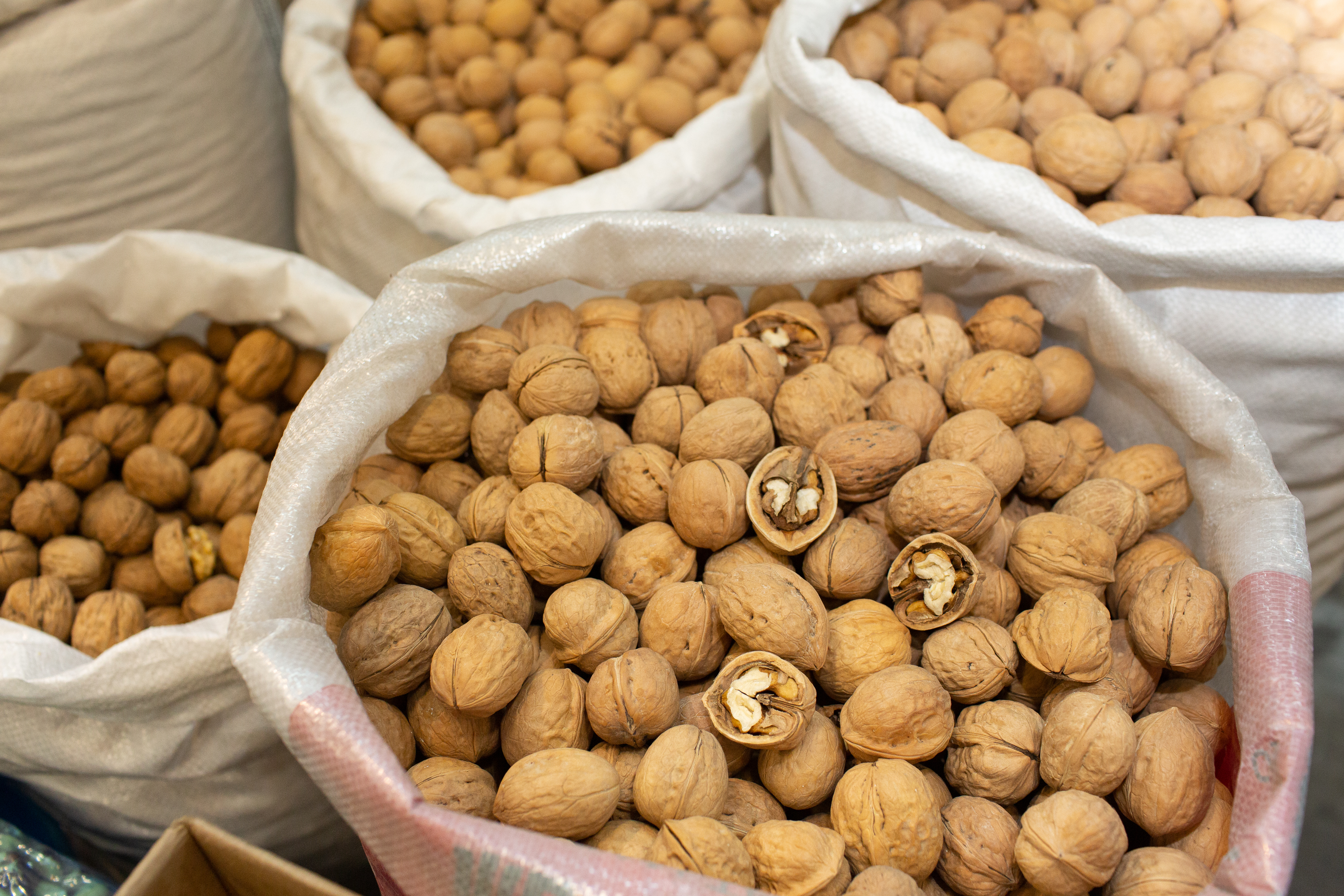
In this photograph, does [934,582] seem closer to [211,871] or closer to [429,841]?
[429,841]

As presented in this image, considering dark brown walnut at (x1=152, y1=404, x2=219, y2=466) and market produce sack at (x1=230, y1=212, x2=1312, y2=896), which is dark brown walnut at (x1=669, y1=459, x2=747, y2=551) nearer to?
market produce sack at (x1=230, y1=212, x2=1312, y2=896)

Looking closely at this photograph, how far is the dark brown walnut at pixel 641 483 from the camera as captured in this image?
1104 millimetres

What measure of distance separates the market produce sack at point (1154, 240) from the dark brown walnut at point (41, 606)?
54.6 inches

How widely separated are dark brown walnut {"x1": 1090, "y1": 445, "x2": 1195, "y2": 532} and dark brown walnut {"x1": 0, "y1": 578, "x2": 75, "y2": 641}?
1522 mm

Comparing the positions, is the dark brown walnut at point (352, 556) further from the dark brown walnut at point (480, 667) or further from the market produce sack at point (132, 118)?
the market produce sack at point (132, 118)

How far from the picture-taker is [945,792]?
0.97 meters

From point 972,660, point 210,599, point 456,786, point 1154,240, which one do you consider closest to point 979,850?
point 972,660

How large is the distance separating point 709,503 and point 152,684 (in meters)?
0.73

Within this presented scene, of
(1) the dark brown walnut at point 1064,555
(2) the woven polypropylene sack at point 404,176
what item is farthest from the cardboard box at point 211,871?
(2) the woven polypropylene sack at point 404,176

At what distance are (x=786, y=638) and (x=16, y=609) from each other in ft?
3.84

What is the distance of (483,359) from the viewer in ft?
3.92

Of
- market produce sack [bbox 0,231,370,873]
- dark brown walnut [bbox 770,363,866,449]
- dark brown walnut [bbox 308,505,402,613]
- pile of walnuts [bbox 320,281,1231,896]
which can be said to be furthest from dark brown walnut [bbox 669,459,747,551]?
market produce sack [bbox 0,231,370,873]

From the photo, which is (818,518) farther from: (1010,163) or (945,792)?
(1010,163)

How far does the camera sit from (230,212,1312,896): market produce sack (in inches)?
30.5
